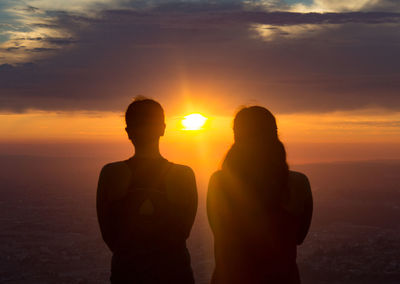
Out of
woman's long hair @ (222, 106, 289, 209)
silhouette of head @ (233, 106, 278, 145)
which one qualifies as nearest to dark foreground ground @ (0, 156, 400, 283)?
woman's long hair @ (222, 106, 289, 209)

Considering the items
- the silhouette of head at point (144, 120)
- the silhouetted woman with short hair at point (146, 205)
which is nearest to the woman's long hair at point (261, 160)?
the silhouetted woman with short hair at point (146, 205)

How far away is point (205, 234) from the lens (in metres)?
106

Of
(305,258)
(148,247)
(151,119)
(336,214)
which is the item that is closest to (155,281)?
(148,247)

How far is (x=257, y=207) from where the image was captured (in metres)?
4.90

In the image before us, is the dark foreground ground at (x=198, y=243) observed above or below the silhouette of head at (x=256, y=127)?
below

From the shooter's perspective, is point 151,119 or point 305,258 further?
point 305,258

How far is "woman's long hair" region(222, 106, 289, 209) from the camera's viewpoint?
4793 mm

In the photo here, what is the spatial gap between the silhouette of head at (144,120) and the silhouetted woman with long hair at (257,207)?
82 centimetres

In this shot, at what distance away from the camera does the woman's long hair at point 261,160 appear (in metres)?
4.79

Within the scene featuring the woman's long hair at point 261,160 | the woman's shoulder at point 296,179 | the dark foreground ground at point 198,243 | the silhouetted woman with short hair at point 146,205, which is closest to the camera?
the woman's long hair at point 261,160

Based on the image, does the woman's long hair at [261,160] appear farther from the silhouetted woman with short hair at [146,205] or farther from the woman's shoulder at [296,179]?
the silhouetted woman with short hair at [146,205]

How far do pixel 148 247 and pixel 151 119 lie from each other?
1.38 m

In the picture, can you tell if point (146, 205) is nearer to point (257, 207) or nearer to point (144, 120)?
point (144, 120)

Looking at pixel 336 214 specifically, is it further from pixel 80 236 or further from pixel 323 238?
pixel 80 236
